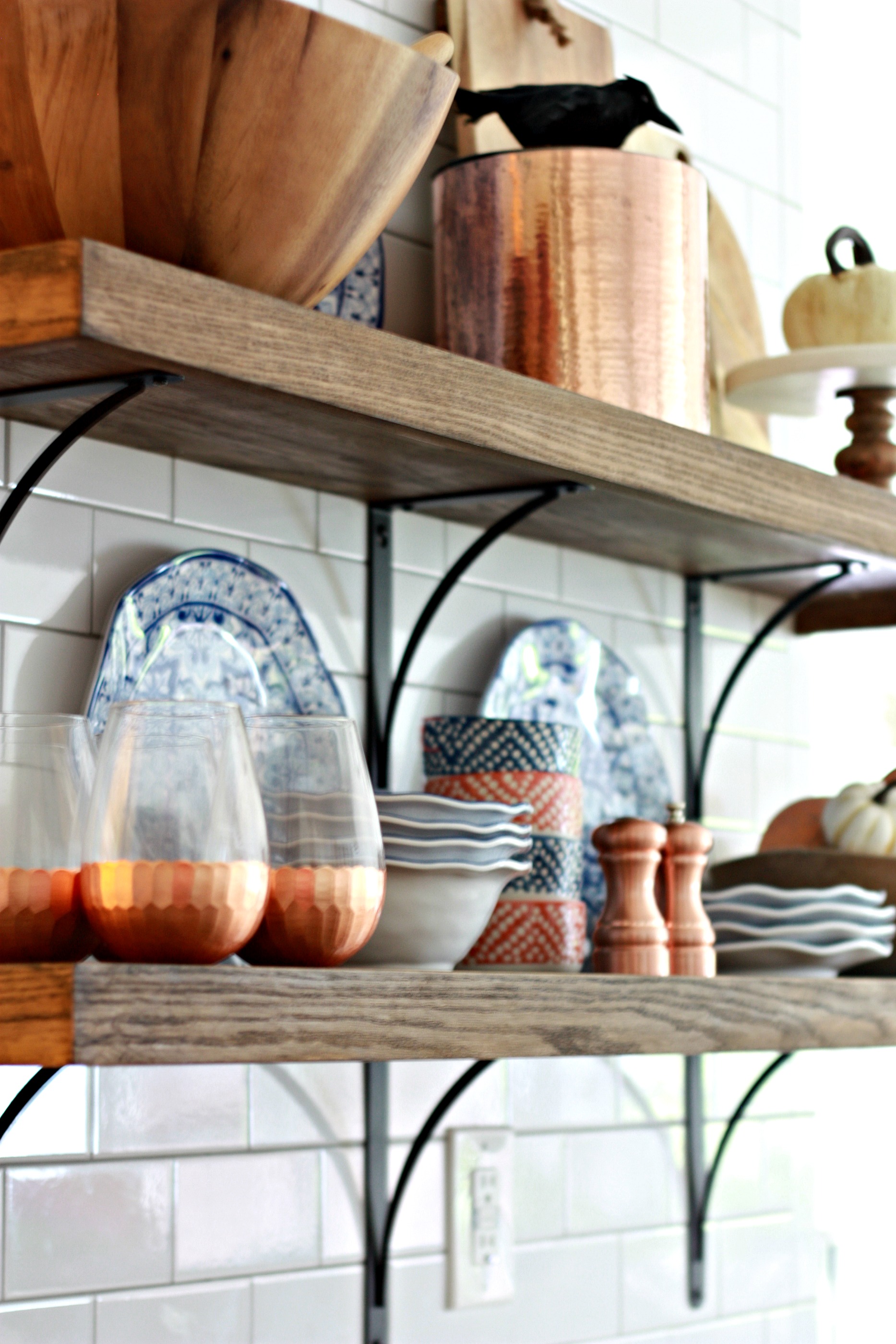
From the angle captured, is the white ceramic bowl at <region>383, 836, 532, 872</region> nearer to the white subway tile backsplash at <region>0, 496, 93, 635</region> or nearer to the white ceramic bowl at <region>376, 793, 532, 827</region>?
the white ceramic bowl at <region>376, 793, 532, 827</region>

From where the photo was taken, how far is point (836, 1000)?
1326 millimetres

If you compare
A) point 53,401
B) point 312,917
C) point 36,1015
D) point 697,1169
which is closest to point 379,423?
point 53,401

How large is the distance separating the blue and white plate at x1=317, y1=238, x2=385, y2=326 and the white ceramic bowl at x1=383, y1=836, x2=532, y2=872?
45 centimetres

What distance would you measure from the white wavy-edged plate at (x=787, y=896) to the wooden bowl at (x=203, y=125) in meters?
0.68

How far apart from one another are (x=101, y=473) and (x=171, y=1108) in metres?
0.45

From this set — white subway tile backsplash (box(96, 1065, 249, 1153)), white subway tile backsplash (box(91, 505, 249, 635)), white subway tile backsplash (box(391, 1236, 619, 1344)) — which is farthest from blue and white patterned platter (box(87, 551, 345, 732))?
white subway tile backsplash (box(391, 1236, 619, 1344))

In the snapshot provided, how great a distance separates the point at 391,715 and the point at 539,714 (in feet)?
0.66

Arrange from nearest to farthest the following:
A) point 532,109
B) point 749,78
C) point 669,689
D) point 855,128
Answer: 1. point 532,109
2. point 669,689
3. point 749,78
4. point 855,128

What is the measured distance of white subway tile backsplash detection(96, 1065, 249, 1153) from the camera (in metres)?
1.19

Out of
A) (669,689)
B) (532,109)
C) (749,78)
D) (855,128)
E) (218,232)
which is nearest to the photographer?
(218,232)

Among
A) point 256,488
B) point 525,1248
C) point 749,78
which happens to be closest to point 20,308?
point 256,488

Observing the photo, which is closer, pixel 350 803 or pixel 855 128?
pixel 350 803

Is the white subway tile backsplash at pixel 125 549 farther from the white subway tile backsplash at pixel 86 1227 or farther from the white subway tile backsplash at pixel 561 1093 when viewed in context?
the white subway tile backsplash at pixel 561 1093

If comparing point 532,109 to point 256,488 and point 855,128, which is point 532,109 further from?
point 855,128
